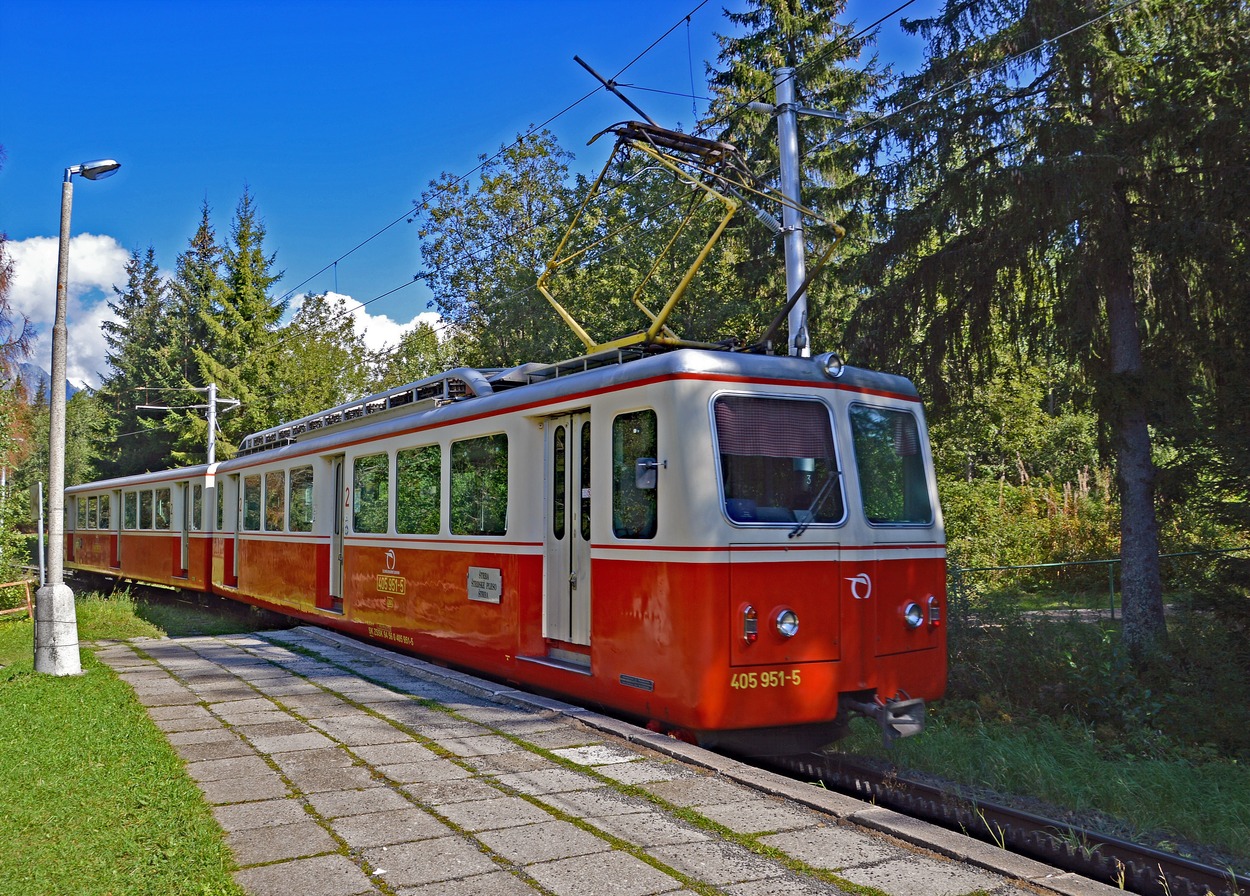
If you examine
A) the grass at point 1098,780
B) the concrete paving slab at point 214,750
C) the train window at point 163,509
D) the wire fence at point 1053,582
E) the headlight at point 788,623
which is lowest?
the grass at point 1098,780

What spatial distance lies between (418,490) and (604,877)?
21.0ft

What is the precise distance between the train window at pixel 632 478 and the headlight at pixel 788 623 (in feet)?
3.21

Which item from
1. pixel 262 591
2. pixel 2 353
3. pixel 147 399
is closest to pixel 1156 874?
pixel 262 591

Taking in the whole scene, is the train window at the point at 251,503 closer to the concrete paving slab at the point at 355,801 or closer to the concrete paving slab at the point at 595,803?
the concrete paving slab at the point at 355,801

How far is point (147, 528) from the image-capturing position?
22.5 m

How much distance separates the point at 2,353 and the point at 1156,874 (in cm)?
2349

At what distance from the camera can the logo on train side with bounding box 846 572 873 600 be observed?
710cm

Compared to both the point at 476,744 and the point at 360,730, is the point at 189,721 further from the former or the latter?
A: the point at 476,744

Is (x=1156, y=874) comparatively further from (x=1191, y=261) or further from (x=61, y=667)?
(x=61, y=667)

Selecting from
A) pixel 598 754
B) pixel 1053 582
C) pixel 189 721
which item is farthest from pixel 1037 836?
pixel 1053 582

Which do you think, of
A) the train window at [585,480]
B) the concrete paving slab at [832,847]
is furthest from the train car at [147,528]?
the concrete paving slab at [832,847]

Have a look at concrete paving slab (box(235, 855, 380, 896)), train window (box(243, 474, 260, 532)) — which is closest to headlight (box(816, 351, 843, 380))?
concrete paving slab (box(235, 855, 380, 896))

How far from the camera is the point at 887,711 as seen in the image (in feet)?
22.7

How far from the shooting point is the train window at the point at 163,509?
20781 millimetres
